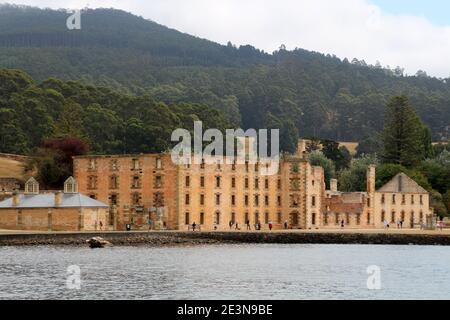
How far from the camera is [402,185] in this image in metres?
122

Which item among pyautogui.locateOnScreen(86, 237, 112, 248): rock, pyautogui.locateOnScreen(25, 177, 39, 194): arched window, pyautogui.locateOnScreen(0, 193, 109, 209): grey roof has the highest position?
pyautogui.locateOnScreen(25, 177, 39, 194): arched window

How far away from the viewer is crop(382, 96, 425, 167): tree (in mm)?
143000

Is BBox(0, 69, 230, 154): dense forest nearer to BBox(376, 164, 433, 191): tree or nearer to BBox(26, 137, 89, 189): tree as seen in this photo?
BBox(26, 137, 89, 189): tree

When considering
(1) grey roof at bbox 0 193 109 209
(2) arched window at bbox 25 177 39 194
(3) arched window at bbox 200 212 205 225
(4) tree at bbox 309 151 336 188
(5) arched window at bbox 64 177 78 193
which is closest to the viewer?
(1) grey roof at bbox 0 193 109 209

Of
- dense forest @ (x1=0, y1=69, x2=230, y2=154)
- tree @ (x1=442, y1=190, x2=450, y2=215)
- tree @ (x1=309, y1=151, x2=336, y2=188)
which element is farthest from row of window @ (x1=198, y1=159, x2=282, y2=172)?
dense forest @ (x1=0, y1=69, x2=230, y2=154)

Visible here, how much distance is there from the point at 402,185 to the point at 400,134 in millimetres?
23514

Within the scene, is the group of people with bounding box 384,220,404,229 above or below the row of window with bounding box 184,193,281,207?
below

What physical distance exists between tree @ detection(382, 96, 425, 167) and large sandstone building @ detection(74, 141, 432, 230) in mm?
28898

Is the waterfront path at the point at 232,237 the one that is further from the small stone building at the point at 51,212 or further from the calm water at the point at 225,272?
the calm water at the point at 225,272

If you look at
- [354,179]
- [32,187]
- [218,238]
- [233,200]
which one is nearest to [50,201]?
[32,187]

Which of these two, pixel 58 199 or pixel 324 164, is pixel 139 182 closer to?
pixel 58 199

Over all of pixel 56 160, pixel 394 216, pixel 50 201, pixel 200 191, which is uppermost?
pixel 56 160

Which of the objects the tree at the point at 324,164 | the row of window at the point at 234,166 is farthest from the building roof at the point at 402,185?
the tree at the point at 324,164
